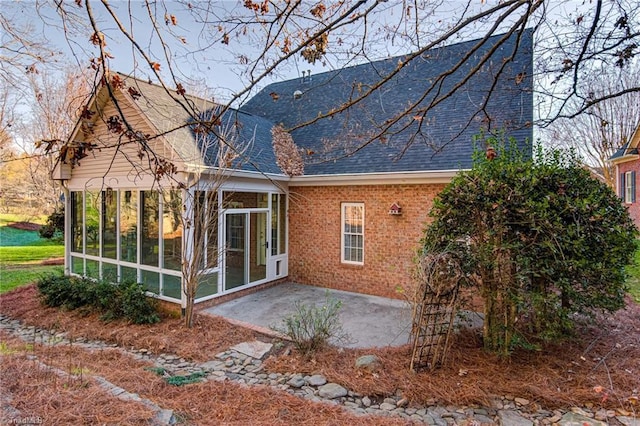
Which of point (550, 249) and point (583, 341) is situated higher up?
point (550, 249)

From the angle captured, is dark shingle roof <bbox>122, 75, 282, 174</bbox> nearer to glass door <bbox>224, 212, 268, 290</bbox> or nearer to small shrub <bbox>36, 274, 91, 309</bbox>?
glass door <bbox>224, 212, 268, 290</bbox>

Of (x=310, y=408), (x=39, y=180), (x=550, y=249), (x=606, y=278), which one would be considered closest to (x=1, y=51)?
(x=310, y=408)

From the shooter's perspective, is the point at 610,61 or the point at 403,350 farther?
the point at 403,350

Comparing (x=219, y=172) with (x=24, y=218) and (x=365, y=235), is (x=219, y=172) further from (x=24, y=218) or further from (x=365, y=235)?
(x=24, y=218)

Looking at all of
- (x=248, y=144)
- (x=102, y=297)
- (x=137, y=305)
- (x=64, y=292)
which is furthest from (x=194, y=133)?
(x=64, y=292)

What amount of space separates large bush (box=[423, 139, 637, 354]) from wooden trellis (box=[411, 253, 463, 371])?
0.35 metres

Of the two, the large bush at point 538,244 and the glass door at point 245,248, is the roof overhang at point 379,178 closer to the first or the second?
the glass door at point 245,248

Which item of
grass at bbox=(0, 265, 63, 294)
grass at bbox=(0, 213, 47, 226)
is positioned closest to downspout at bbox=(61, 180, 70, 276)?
grass at bbox=(0, 265, 63, 294)

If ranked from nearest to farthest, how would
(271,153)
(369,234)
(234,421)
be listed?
(234,421) → (369,234) → (271,153)

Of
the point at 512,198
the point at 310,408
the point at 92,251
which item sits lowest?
the point at 310,408

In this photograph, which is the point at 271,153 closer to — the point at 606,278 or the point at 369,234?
the point at 369,234

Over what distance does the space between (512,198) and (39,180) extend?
2511 centimetres

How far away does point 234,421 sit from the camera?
363 centimetres

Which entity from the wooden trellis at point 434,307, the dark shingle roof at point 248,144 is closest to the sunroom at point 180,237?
the dark shingle roof at point 248,144
